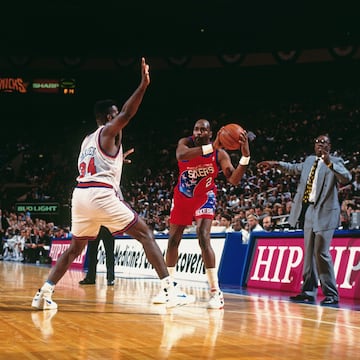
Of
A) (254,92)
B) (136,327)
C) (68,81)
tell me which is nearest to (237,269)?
(136,327)

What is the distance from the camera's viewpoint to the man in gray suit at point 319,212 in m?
6.83

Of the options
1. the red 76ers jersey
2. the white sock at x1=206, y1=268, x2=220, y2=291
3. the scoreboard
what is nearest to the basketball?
the red 76ers jersey

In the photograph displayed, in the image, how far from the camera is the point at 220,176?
21125mm

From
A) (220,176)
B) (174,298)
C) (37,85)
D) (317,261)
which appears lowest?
(174,298)

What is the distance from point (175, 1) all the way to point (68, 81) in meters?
7.50

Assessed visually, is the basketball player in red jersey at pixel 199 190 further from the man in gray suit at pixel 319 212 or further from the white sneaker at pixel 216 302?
the man in gray suit at pixel 319 212

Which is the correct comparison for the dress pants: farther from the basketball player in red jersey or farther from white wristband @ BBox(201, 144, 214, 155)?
white wristband @ BBox(201, 144, 214, 155)

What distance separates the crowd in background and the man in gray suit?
142 inches

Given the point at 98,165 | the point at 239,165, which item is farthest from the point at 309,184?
the point at 98,165

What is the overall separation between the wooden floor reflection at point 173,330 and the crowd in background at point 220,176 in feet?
17.2

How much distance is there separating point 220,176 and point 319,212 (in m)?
14.0

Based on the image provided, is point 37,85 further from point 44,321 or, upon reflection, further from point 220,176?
point 44,321

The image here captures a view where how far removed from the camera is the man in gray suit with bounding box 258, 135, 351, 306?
22.4 ft

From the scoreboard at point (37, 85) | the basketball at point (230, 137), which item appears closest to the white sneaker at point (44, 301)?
the basketball at point (230, 137)
